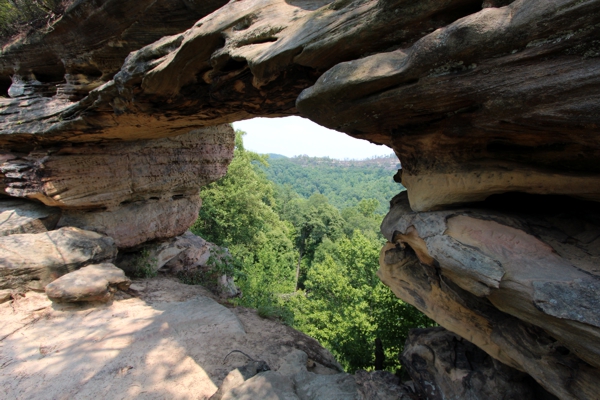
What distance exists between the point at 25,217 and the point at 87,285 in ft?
10.7

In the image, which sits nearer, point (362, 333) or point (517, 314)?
point (517, 314)

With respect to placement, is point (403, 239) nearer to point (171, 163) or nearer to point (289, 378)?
point (289, 378)

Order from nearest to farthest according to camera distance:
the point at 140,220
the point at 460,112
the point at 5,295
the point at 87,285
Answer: the point at 460,112 < the point at 5,295 < the point at 87,285 < the point at 140,220

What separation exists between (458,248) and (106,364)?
530 cm

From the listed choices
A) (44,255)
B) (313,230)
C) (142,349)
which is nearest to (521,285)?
(142,349)

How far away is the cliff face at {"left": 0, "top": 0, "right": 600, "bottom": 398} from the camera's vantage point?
2.16 metres

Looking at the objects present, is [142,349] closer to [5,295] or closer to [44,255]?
[5,295]

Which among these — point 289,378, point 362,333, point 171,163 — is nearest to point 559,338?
point 289,378

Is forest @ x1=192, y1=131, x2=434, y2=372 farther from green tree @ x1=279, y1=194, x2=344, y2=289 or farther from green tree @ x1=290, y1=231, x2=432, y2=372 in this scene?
green tree @ x1=279, y1=194, x2=344, y2=289

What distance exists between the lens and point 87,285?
600cm

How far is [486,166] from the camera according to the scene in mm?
3051

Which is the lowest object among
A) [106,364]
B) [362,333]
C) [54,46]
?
[362,333]

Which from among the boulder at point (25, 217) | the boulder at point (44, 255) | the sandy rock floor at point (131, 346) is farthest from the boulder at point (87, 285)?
the boulder at point (25, 217)

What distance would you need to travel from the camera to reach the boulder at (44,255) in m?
6.08
